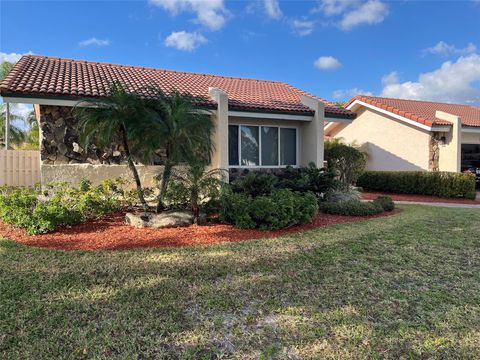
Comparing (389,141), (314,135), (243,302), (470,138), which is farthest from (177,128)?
(470,138)

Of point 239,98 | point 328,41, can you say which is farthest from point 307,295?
point 328,41

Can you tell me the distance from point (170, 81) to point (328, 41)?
38.5ft

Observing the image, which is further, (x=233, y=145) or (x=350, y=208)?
(x=233, y=145)

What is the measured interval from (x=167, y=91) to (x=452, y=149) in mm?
14947

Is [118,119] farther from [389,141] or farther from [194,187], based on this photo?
[389,141]

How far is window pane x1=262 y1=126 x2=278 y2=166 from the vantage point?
1325cm

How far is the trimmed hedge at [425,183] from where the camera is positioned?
15750mm

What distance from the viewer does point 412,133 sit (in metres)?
18.9

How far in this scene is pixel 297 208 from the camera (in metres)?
8.52

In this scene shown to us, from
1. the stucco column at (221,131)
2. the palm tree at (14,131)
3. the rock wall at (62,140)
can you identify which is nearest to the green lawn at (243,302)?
→ the rock wall at (62,140)

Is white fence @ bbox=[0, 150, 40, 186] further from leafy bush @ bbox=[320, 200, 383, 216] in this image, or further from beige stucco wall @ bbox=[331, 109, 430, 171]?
beige stucco wall @ bbox=[331, 109, 430, 171]

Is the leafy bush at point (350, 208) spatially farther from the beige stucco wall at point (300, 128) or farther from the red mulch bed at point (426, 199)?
the red mulch bed at point (426, 199)

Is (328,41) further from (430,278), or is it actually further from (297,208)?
(430,278)

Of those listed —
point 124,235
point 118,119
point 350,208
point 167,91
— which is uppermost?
point 167,91
